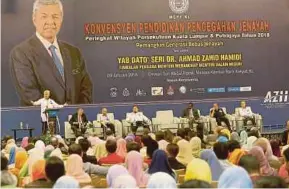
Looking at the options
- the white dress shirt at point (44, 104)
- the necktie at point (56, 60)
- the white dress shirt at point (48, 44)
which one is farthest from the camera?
the necktie at point (56, 60)

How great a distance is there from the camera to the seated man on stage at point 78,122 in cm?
1188

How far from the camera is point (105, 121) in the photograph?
12.2 meters

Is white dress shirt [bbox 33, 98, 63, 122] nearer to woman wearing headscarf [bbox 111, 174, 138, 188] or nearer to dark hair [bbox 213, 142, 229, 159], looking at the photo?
dark hair [bbox 213, 142, 229, 159]

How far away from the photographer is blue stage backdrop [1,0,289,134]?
12.2 m

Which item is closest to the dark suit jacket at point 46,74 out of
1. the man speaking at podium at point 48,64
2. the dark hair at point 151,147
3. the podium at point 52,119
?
the man speaking at podium at point 48,64

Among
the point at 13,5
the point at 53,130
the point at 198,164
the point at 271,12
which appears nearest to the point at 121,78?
the point at 53,130

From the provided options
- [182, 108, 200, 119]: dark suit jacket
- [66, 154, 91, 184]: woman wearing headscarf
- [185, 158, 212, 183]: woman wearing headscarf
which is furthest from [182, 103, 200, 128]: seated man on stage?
[185, 158, 212, 183]: woman wearing headscarf

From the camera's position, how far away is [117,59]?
505 inches

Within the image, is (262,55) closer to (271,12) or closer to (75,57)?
(271,12)

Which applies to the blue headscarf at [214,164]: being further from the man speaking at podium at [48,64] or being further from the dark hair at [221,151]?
the man speaking at podium at [48,64]

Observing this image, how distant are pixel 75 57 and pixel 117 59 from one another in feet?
3.22

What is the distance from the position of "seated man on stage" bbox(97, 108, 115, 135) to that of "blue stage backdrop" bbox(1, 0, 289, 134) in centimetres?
37

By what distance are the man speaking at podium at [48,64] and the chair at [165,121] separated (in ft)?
5.29

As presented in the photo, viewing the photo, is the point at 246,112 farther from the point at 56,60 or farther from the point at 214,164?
the point at 214,164
